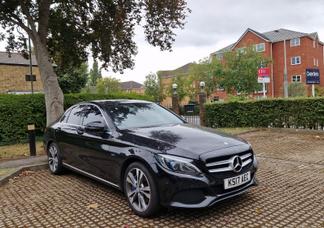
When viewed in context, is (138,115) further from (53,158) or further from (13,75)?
(13,75)

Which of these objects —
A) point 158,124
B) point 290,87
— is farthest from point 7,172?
point 290,87

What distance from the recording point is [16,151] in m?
10.2

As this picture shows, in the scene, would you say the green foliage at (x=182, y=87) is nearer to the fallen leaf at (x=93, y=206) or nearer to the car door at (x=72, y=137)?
the car door at (x=72, y=137)

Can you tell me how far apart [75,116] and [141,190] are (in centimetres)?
267

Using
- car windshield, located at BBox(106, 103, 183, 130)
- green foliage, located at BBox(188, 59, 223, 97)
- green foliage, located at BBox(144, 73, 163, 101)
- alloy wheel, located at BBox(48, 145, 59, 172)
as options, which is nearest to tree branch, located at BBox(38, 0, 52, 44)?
alloy wheel, located at BBox(48, 145, 59, 172)

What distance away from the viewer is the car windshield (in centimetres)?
518

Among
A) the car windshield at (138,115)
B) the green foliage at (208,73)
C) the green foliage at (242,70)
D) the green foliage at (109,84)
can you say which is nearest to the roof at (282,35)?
the green foliage at (242,70)

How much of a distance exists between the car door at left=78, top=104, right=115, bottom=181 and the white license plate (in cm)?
168

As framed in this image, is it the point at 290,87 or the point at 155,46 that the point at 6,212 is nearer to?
the point at 155,46

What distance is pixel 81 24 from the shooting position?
12688 mm

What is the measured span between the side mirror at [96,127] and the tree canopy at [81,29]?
581 centimetres

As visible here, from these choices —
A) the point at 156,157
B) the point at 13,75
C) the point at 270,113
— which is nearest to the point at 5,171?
the point at 156,157

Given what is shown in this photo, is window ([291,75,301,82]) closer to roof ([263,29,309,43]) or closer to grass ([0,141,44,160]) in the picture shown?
roof ([263,29,309,43])

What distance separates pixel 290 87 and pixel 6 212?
143 feet
